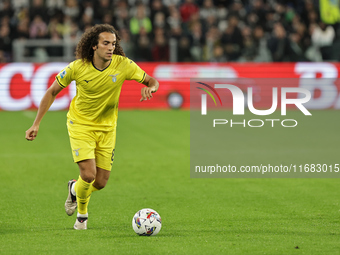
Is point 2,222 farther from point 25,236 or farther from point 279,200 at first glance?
point 279,200

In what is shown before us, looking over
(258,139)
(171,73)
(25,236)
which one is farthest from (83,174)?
(171,73)

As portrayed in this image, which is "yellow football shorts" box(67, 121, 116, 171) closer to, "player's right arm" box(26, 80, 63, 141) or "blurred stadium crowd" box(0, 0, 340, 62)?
"player's right arm" box(26, 80, 63, 141)

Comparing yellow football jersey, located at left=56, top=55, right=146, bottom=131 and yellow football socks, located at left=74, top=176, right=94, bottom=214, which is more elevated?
yellow football jersey, located at left=56, top=55, right=146, bottom=131

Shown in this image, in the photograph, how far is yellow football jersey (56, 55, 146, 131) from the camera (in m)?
6.98

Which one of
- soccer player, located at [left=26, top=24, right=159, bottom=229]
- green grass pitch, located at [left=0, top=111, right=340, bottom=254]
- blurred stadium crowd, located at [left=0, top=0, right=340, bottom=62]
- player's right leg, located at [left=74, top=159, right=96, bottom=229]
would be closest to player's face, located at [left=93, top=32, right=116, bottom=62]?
soccer player, located at [left=26, top=24, right=159, bottom=229]

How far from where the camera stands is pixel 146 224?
6.59 meters

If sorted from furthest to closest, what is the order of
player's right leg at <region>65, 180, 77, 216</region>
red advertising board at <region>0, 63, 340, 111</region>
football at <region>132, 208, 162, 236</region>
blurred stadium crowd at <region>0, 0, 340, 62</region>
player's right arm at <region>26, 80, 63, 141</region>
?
blurred stadium crowd at <region>0, 0, 340, 62</region>, red advertising board at <region>0, 63, 340, 111</region>, player's right leg at <region>65, 180, 77, 216</region>, player's right arm at <region>26, 80, 63, 141</region>, football at <region>132, 208, 162, 236</region>

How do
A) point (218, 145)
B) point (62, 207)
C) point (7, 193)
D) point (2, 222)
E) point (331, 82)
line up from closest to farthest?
point (2, 222), point (62, 207), point (7, 193), point (218, 145), point (331, 82)

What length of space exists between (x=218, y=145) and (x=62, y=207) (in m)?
6.58

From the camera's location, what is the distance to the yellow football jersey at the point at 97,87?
6.98 metres

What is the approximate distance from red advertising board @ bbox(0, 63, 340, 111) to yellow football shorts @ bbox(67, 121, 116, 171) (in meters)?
13.5

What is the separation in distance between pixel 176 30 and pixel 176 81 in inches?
73.2

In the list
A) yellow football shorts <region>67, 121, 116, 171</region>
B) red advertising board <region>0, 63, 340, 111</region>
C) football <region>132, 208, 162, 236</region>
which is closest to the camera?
football <region>132, 208, 162, 236</region>

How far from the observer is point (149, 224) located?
21.6 ft
